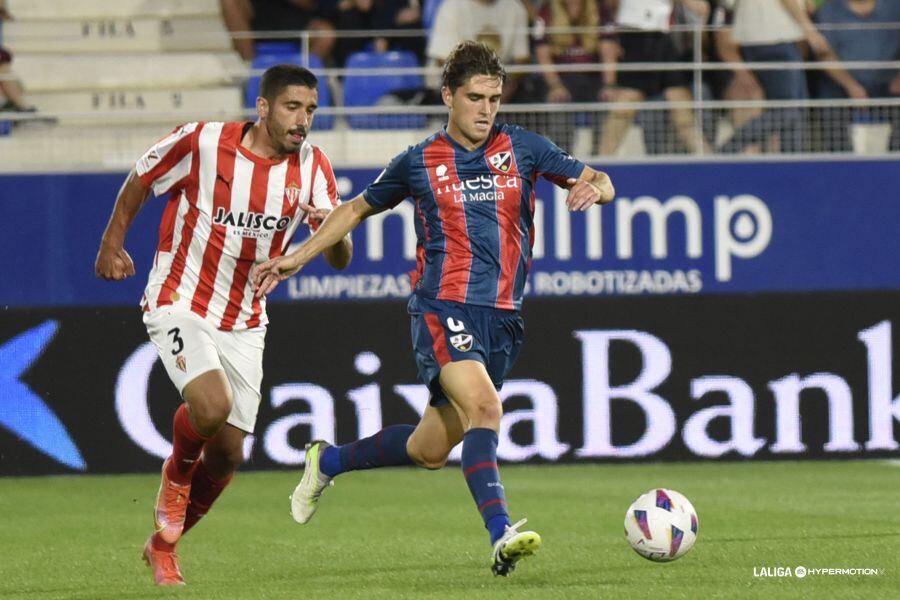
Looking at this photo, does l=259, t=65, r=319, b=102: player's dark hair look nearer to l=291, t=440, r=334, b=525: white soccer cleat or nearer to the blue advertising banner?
l=291, t=440, r=334, b=525: white soccer cleat


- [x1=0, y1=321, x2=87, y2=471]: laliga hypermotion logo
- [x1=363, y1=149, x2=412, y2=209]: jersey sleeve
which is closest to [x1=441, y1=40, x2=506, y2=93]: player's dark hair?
[x1=363, y1=149, x2=412, y2=209]: jersey sleeve

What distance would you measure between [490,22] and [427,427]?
6.22 meters

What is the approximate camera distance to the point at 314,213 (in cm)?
717

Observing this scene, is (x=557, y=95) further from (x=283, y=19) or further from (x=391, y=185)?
(x=391, y=185)

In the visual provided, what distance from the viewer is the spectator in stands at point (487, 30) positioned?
41.4ft

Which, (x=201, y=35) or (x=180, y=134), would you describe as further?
(x=201, y=35)

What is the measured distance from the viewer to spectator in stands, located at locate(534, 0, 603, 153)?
40.6ft

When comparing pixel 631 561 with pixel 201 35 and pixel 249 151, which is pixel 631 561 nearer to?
pixel 249 151

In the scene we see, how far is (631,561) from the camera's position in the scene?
7109mm

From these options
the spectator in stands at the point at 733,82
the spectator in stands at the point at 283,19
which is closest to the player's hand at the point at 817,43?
the spectator in stands at the point at 733,82

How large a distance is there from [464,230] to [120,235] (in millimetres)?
1482

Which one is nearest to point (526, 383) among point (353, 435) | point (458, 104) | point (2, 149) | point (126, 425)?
point (353, 435)

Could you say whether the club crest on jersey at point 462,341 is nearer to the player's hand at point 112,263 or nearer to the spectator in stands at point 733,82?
the player's hand at point 112,263

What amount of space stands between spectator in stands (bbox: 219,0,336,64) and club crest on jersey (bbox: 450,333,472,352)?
257 inches
